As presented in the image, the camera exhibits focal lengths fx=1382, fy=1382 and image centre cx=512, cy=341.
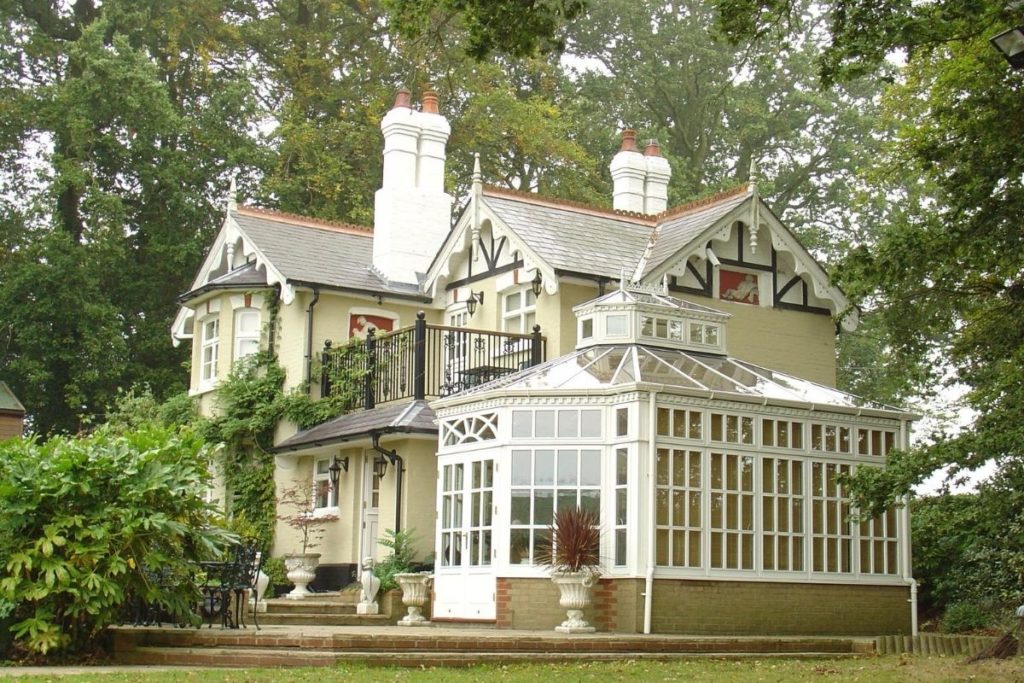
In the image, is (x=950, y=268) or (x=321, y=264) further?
(x=321, y=264)

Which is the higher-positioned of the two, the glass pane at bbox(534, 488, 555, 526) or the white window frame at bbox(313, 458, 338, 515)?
the white window frame at bbox(313, 458, 338, 515)

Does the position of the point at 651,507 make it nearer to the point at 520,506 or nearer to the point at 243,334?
the point at 520,506

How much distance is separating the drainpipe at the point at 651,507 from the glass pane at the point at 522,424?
1.58 metres

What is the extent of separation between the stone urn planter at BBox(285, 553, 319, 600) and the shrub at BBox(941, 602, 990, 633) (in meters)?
9.58

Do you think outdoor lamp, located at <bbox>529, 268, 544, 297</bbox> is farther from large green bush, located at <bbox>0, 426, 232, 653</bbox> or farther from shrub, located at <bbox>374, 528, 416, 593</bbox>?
large green bush, located at <bbox>0, 426, 232, 653</bbox>

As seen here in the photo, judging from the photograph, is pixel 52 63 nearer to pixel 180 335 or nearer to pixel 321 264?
pixel 180 335

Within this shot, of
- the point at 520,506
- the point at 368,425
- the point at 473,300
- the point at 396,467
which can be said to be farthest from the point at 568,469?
the point at 473,300

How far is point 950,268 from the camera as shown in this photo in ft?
55.6

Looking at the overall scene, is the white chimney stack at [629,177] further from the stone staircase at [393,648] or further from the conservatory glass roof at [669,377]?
the stone staircase at [393,648]

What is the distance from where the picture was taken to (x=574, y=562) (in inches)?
653

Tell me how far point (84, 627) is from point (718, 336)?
1016 centimetres

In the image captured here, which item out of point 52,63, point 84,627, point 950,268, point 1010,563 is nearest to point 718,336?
point 950,268

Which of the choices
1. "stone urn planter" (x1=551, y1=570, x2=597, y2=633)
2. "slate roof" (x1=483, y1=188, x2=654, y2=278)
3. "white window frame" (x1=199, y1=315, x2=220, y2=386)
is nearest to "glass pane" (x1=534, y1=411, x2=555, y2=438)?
"stone urn planter" (x1=551, y1=570, x2=597, y2=633)

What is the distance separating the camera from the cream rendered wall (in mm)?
23422
